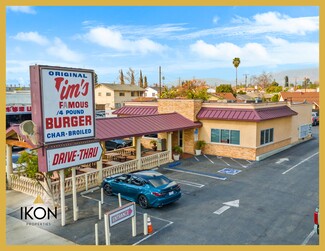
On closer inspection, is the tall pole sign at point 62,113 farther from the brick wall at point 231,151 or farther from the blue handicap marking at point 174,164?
the brick wall at point 231,151

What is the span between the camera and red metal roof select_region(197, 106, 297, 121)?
994 inches

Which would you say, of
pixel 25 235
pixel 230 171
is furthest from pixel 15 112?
pixel 25 235

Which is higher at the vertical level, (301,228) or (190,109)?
(190,109)

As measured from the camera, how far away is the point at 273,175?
69.4 feet

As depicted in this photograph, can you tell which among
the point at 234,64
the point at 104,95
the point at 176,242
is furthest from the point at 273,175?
the point at 234,64

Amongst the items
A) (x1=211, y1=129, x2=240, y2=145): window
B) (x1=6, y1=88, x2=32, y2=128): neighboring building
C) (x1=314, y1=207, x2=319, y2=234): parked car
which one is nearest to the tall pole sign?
(x1=314, y1=207, x2=319, y2=234): parked car

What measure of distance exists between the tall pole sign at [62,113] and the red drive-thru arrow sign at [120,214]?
10.2 feet

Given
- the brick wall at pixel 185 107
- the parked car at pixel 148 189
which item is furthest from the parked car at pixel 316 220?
the brick wall at pixel 185 107

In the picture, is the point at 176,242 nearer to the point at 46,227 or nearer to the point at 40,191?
the point at 46,227

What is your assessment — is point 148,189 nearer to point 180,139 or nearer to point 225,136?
point 225,136

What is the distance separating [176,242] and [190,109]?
17139 mm

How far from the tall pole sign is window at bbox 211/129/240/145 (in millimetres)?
14707

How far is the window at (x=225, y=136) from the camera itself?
85.9 feet

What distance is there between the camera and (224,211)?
1484cm
